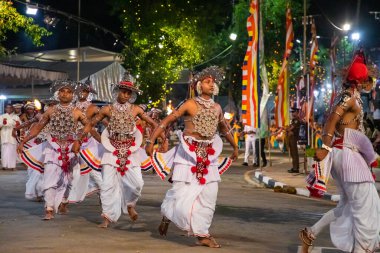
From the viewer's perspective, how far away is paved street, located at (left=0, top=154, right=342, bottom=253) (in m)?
9.61

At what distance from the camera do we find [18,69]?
30078 millimetres

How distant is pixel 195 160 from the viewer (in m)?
10.2

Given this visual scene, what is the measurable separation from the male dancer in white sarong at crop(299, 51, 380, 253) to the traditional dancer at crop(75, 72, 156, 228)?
12.8ft

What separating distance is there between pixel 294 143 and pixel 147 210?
1260 cm

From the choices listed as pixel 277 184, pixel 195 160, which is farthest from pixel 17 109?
pixel 195 160

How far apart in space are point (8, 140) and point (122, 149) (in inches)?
649

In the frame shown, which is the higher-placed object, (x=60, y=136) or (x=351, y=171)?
(x=60, y=136)

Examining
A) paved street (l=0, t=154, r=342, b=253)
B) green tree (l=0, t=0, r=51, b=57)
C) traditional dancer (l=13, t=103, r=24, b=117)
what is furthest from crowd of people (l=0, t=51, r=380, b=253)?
green tree (l=0, t=0, r=51, b=57)

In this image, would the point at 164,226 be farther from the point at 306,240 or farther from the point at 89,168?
the point at 89,168

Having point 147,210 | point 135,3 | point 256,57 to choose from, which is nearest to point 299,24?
point 135,3

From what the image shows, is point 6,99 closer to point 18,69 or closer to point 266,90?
point 18,69

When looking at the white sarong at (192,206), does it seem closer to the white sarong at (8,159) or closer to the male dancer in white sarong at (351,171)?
the male dancer in white sarong at (351,171)

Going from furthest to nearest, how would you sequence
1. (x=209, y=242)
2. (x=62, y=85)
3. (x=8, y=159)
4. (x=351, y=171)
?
1. (x=8, y=159)
2. (x=62, y=85)
3. (x=209, y=242)
4. (x=351, y=171)

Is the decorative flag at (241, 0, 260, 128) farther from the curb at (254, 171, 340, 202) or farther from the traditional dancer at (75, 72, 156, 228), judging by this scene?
the traditional dancer at (75, 72, 156, 228)
